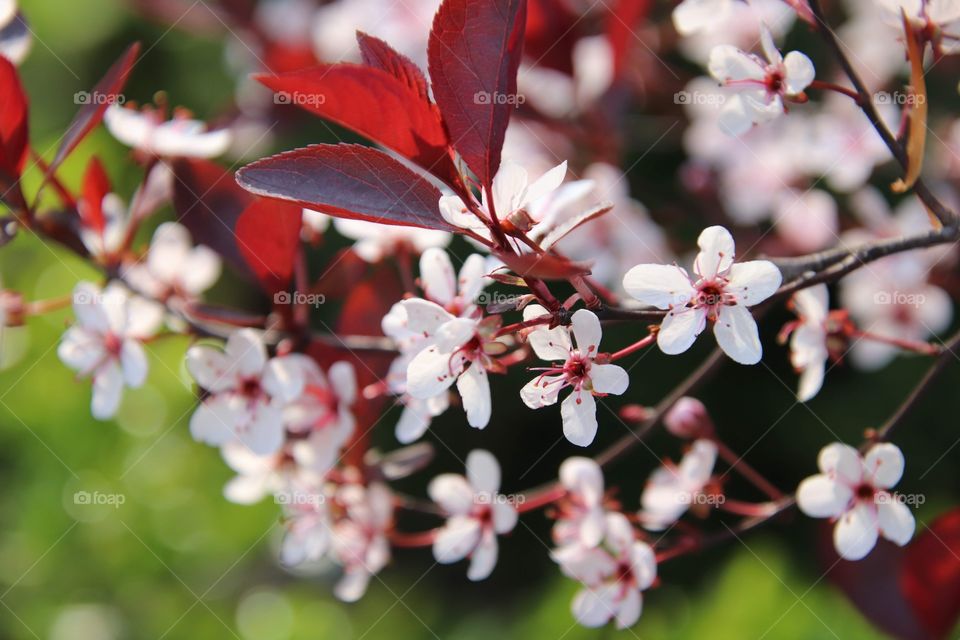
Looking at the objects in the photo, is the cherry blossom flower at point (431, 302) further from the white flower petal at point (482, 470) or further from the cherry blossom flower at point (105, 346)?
the cherry blossom flower at point (105, 346)

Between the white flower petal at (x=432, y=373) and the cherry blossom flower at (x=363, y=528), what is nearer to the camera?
the white flower petal at (x=432, y=373)

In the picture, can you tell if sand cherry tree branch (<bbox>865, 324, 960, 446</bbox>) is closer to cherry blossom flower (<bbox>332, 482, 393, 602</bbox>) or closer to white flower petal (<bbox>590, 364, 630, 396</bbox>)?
white flower petal (<bbox>590, 364, 630, 396</bbox>)

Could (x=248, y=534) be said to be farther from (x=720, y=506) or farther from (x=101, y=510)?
(x=720, y=506)

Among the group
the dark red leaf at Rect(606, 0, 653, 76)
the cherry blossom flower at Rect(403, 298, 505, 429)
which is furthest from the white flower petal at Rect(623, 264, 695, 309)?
the dark red leaf at Rect(606, 0, 653, 76)

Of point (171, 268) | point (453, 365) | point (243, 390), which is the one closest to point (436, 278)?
point (453, 365)

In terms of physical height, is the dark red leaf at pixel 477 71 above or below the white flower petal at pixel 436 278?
above

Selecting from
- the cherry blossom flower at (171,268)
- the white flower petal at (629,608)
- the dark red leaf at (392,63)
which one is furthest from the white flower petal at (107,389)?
the white flower petal at (629,608)

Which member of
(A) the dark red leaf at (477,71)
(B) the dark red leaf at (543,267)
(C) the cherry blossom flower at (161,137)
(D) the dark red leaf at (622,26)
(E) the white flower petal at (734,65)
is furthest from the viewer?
(D) the dark red leaf at (622,26)
